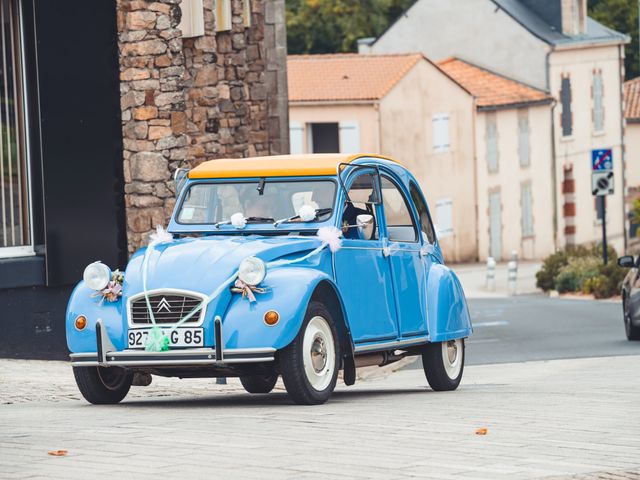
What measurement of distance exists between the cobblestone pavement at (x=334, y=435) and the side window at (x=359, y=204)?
1328 millimetres

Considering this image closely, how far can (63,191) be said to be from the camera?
54.1ft

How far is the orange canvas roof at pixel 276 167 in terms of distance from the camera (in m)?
12.5

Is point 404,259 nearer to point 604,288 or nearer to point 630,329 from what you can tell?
point 630,329

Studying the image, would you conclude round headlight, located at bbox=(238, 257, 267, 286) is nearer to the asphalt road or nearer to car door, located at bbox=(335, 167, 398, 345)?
car door, located at bbox=(335, 167, 398, 345)

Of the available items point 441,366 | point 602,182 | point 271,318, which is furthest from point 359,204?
point 602,182

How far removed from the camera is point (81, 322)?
11391mm

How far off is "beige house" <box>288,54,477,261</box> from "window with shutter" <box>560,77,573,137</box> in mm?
6949

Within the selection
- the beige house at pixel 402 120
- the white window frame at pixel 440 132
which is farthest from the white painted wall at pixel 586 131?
the white window frame at pixel 440 132

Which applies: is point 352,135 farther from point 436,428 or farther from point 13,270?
point 436,428

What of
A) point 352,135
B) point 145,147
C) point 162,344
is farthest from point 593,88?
point 162,344

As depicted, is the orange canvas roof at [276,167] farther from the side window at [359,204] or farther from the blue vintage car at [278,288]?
the side window at [359,204]

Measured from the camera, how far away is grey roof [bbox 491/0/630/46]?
62031 mm

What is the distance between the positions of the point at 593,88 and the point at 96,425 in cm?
5798

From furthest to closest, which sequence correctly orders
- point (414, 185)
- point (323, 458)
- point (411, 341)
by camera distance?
point (414, 185) → point (411, 341) → point (323, 458)
